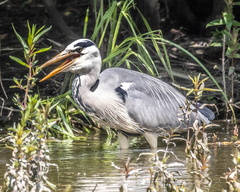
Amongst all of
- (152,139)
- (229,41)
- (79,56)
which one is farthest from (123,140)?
(229,41)

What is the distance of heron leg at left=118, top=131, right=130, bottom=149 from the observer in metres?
6.47

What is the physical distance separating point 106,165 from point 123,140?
104 centimetres

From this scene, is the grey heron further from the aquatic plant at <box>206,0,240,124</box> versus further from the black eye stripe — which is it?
the aquatic plant at <box>206,0,240,124</box>

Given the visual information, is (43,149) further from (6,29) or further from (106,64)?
(6,29)

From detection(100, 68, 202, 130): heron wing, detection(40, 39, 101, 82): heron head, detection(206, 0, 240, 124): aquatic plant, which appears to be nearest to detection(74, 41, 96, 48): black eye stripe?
detection(40, 39, 101, 82): heron head

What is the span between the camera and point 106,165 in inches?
218

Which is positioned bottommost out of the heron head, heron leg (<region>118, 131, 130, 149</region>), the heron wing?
heron leg (<region>118, 131, 130, 149</region>)

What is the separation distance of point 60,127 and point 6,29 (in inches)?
139

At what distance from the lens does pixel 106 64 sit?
295 inches

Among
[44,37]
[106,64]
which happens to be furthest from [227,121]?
[44,37]

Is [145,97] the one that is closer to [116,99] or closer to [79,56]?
[116,99]

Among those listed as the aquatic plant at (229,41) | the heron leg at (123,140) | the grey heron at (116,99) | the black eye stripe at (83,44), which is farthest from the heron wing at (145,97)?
the aquatic plant at (229,41)

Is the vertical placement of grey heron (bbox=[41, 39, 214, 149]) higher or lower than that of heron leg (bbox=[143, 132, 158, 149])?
higher

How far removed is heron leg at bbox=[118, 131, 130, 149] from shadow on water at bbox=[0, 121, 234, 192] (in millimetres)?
64
